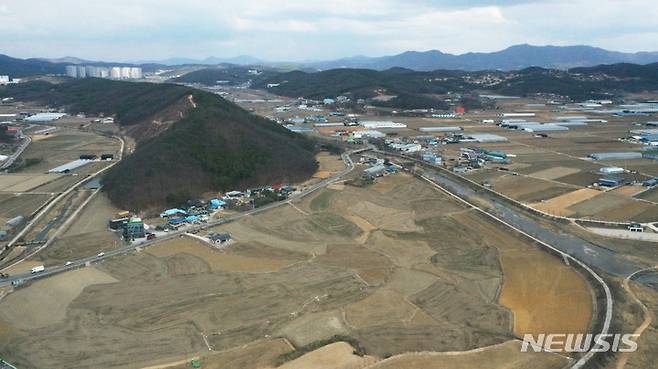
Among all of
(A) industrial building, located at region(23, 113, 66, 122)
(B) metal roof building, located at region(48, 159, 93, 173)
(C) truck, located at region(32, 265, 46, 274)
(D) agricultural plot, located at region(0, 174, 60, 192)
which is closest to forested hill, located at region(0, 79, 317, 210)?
(B) metal roof building, located at region(48, 159, 93, 173)

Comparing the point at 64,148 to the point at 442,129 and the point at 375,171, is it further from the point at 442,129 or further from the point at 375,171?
the point at 442,129

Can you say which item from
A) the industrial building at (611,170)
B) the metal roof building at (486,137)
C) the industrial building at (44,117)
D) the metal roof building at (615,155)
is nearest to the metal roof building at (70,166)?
the industrial building at (44,117)

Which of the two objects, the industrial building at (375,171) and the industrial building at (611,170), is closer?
the industrial building at (611,170)

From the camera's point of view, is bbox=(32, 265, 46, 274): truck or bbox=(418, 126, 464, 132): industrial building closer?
bbox=(32, 265, 46, 274): truck

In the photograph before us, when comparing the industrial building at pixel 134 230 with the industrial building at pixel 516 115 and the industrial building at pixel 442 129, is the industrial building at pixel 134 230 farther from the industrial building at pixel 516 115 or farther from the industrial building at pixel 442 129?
the industrial building at pixel 516 115

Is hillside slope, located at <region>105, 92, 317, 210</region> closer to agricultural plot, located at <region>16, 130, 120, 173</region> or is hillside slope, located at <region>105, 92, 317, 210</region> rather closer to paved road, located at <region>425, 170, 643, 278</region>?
agricultural plot, located at <region>16, 130, 120, 173</region>

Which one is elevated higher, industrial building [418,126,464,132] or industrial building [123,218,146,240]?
industrial building [418,126,464,132]

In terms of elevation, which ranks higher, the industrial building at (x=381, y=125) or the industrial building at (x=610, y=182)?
the industrial building at (x=381, y=125)

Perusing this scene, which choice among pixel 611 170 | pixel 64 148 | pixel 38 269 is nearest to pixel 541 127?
pixel 611 170
